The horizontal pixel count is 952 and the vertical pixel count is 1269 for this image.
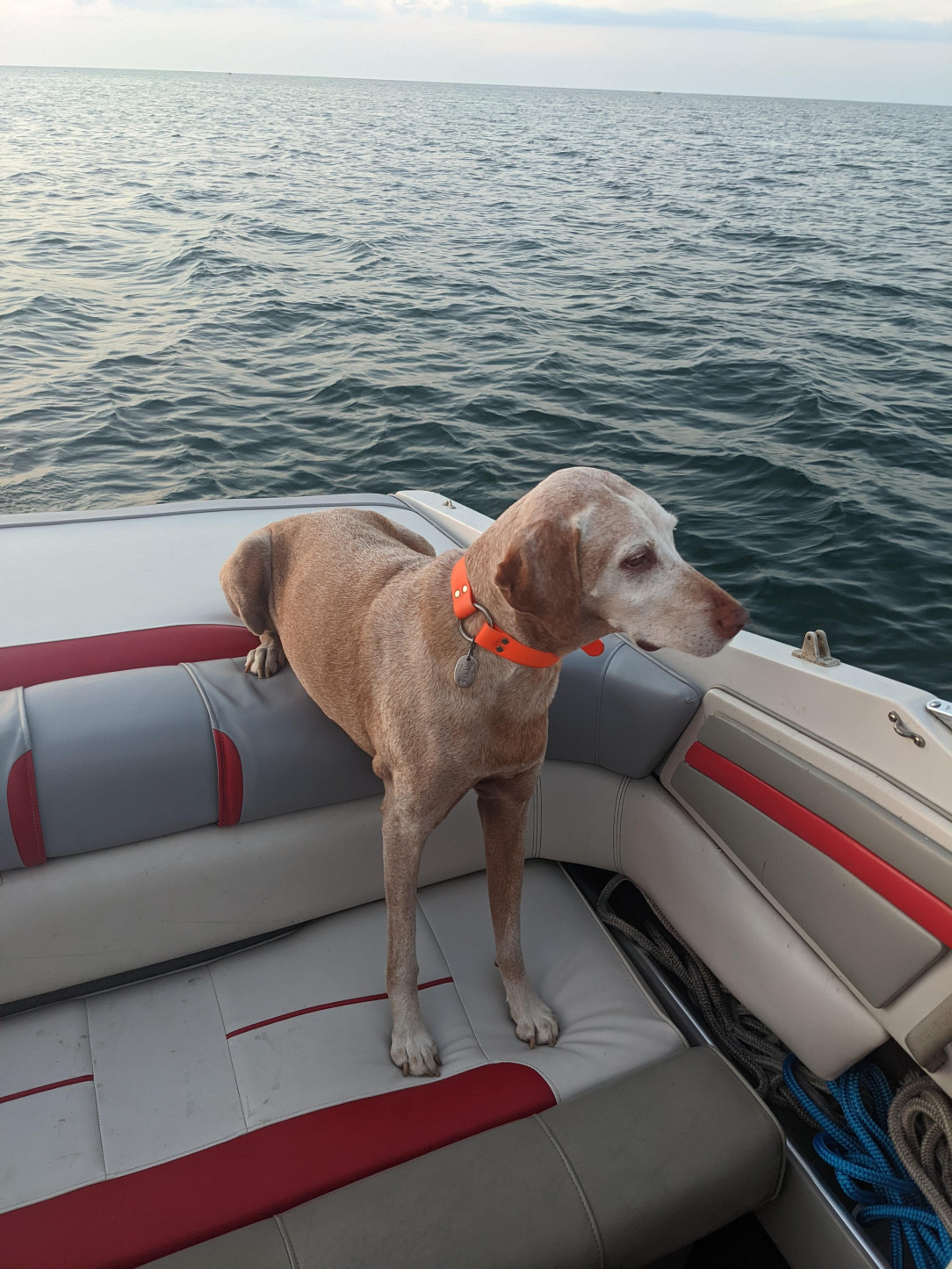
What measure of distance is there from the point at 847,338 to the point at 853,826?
31.6ft

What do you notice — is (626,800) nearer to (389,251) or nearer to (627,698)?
(627,698)

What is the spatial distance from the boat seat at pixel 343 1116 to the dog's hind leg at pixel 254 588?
91 cm

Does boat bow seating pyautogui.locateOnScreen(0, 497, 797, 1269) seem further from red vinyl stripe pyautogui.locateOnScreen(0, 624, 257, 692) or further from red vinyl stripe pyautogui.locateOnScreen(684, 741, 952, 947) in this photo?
red vinyl stripe pyautogui.locateOnScreen(684, 741, 952, 947)

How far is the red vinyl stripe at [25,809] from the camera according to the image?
2.13 meters

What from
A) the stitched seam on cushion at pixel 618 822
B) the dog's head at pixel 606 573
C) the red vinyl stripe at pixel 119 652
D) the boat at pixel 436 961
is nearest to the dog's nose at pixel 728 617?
the dog's head at pixel 606 573

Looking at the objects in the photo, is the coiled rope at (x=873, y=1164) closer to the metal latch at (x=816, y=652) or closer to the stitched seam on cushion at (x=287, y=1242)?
the metal latch at (x=816, y=652)

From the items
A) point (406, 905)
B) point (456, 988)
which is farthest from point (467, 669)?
point (456, 988)

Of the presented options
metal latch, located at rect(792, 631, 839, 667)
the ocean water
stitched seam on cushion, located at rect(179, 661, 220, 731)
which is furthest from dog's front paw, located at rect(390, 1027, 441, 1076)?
the ocean water

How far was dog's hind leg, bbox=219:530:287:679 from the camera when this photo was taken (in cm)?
278

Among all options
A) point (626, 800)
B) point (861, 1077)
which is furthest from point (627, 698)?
point (861, 1077)

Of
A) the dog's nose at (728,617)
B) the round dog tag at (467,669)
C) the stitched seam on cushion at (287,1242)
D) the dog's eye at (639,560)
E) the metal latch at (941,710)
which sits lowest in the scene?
the stitched seam on cushion at (287,1242)

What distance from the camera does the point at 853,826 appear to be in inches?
82.1

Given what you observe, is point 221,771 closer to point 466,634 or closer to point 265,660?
point 265,660

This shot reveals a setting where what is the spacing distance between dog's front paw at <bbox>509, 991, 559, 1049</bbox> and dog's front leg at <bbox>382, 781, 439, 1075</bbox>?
0.78ft
